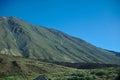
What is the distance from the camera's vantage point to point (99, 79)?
44281mm

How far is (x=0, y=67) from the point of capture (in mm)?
94812

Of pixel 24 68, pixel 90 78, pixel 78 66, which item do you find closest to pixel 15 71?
pixel 24 68

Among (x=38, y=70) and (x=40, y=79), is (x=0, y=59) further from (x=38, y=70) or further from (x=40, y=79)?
(x=40, y=79)

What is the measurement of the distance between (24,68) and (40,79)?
50.7 m

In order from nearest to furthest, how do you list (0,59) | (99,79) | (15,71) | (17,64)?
(99,79) < (15,71) < (17,64) < (0,59)

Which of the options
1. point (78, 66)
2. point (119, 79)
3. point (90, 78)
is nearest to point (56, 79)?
point (90, 78)

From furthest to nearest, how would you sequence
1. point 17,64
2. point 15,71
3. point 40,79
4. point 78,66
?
point 78,66
point 17,64
point 15,71
point 40,79

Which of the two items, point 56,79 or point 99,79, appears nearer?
point 99,79

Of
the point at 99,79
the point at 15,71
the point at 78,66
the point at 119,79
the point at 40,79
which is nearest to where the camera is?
the point at 119,79

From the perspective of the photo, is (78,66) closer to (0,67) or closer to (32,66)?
(32,66)

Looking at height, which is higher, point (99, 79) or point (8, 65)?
point (8, 65)

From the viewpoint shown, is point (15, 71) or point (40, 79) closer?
point (40, 79)

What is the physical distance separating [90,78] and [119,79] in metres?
20.7

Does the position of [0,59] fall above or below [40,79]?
above
